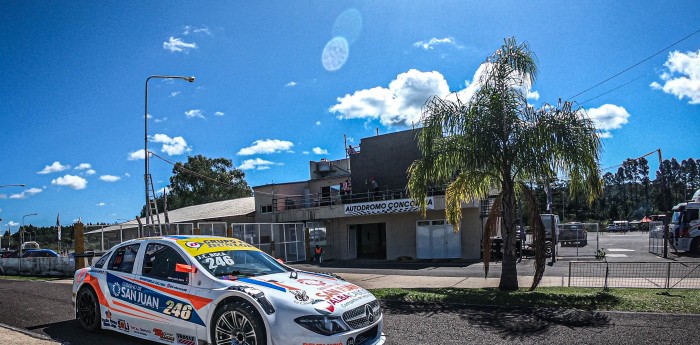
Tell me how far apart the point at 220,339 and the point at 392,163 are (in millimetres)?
26460

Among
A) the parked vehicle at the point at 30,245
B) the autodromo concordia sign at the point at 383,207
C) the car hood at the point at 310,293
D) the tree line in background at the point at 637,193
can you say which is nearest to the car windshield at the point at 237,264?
the car hood at the point at 310,293

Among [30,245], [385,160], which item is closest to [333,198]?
[385,160]

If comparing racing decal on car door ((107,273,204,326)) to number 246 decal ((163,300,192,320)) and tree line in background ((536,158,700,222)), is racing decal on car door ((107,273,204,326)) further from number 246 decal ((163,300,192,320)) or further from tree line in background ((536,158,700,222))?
tree line in background ((536,158,700,222))

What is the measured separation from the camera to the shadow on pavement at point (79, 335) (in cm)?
667

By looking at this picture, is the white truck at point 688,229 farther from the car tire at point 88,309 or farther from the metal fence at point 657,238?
the car tire at point 88,309

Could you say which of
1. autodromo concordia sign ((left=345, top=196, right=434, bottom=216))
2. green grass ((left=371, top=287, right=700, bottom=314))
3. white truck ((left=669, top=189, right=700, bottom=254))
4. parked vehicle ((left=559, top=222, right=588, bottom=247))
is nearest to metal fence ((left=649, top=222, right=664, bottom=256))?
white truck ((left=669, top=189, right=700, bottom=254))

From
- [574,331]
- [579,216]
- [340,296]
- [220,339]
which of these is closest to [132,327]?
[220,339]

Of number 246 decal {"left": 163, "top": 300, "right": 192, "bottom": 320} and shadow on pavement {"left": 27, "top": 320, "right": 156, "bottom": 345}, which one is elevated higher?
number 246 decal {"left": 163, "top": 300, "right": 192, "bottom": 320}

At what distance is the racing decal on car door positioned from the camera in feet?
18.8

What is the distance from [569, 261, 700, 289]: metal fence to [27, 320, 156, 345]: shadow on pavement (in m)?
9.89

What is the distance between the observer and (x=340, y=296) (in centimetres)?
536

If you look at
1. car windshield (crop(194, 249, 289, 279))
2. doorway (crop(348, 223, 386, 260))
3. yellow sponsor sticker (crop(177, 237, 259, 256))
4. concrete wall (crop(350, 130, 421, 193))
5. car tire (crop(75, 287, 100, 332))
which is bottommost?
doorway (crop(348, 223, 386, 260))

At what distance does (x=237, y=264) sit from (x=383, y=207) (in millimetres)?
22129

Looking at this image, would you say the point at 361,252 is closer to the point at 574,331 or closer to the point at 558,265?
the point at 558,265
